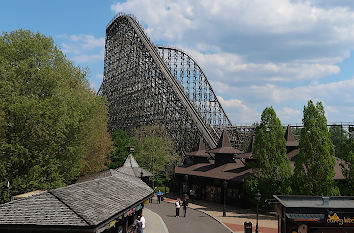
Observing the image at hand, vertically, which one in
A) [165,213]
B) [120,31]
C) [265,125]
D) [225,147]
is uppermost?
[120,31]

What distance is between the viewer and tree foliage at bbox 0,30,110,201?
1880 cm

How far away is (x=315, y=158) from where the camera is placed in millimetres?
23578

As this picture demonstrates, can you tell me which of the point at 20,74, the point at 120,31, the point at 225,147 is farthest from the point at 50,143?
the point at 120,31

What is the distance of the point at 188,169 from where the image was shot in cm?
3912

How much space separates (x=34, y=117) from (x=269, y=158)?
18925mm

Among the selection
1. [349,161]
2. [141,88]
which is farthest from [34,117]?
[141,88]

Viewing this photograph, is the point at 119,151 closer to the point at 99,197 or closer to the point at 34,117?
the point at 34,117

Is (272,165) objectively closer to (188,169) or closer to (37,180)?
(188,169)

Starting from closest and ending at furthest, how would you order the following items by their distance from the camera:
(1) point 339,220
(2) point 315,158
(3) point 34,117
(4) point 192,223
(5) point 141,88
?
(1) point 339,220, (3) point 34,117, (4) point 192,223, (2) point 315,158, (5) point 141,88

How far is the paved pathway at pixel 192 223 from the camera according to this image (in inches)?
797

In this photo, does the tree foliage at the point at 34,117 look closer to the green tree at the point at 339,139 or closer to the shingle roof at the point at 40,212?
the shingle roof at the point at 40,212

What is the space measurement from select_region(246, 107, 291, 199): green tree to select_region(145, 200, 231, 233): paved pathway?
5.33m

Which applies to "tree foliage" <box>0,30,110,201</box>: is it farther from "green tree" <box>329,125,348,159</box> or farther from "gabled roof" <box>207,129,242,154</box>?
"green tree" <box>329,125,348,159</box>

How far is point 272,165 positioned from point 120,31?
134ft
